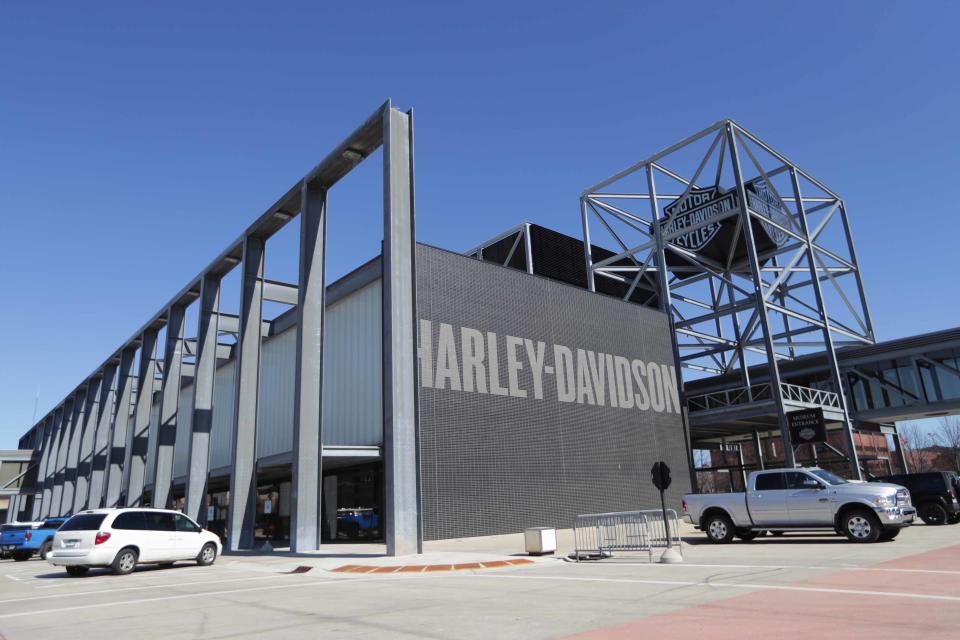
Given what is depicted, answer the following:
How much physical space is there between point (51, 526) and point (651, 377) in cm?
2984

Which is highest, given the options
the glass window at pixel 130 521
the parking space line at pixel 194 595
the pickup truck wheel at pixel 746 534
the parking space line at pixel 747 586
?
the glass window at pixel 130 521

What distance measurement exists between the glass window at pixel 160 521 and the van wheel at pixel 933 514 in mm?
24271

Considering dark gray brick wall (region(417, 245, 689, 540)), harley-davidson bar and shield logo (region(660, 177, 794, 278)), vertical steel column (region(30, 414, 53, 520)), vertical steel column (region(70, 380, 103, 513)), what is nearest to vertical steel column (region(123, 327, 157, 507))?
vertical steel column (region(70, 380, 103, 513))

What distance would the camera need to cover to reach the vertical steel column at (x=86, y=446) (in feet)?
169

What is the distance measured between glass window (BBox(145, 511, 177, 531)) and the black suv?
23.4 metres

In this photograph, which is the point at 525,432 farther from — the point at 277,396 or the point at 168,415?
the point at 168,415

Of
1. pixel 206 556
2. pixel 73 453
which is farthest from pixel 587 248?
pixel 73 453

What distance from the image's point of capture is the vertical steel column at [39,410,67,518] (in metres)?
62.6

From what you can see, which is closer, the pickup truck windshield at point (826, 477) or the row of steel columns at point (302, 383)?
the pickup truck windshield at point (826, 477)

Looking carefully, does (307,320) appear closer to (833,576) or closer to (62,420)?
(833,576)

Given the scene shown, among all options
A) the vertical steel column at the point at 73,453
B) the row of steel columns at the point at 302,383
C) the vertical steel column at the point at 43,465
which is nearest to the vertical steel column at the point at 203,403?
the row of steel columns at the point at 302,383

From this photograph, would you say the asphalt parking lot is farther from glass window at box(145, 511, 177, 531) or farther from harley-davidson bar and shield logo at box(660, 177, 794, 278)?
harley-davidson bar and shield logo at box(660, 177, 794, 278)

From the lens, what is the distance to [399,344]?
1997 cm

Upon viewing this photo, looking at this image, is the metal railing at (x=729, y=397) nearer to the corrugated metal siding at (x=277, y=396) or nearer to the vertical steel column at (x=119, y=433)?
the corrugated metal siding at (x=277, y=396)
